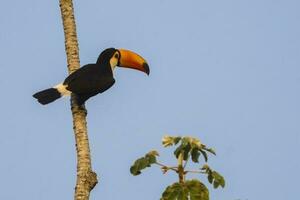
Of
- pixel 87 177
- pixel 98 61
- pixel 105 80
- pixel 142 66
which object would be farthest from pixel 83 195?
pixel 142 66

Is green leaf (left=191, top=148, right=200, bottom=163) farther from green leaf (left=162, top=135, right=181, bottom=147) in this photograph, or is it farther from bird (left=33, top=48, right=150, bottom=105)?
bird (left=33, top=48, right=150, bottom=105)

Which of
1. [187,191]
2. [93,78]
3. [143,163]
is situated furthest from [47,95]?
[187,191]

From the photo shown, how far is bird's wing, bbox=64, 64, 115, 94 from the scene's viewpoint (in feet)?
32.1

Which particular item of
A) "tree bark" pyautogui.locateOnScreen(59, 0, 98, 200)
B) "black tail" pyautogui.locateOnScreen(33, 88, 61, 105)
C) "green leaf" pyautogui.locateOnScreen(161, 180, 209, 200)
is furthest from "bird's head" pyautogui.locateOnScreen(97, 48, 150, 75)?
"green leaf" pyautogui.locateOnScreen(161, 180, 209, 200)

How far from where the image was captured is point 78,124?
26.0ft

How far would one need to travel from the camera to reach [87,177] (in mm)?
6988

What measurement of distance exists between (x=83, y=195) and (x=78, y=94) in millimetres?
3290

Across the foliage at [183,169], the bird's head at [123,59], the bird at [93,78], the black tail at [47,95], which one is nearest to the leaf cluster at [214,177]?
the foliage at [183,169]

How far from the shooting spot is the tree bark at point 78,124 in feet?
22.6

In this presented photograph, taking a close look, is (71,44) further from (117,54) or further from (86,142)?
(117,54)

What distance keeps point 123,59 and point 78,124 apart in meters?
4.47

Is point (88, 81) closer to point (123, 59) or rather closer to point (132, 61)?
point (123, 59)

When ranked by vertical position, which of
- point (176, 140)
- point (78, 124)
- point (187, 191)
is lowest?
point (187, 191)

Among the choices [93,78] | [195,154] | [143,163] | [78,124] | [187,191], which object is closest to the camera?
[187,191]
